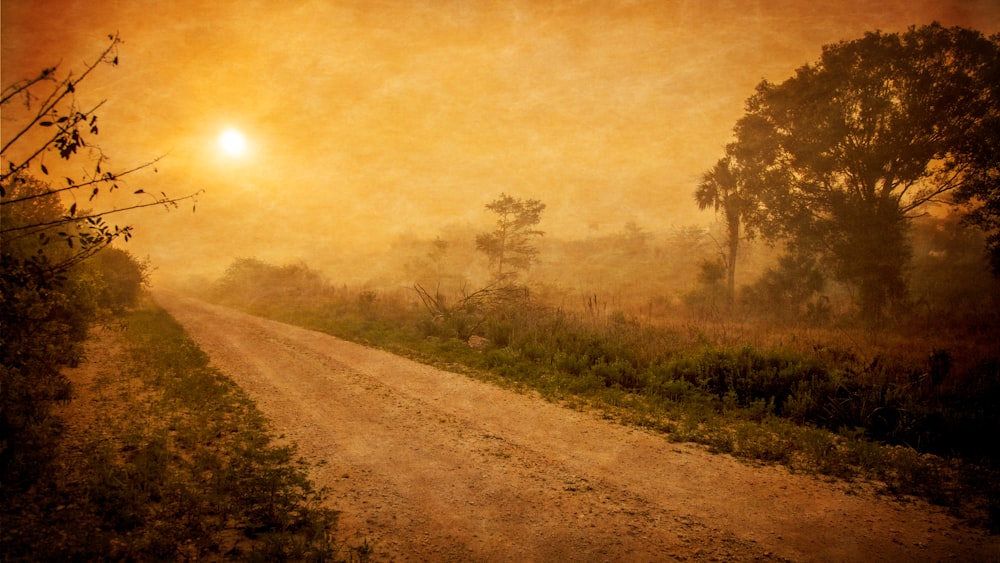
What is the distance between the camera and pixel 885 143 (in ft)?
67.7

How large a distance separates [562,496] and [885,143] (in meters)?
26.8

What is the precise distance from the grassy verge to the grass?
18.2 ft

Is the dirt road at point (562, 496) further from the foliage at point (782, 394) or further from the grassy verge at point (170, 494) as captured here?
the foliage at point (782, 394)

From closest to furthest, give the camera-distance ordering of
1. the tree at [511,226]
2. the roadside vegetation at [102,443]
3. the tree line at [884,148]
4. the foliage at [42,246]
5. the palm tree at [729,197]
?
the foliage at [42,246]
the roadside vegetation at [102,443]
the tree line at [884,148]
the palm tree at [729,197]
the tree at [511,226]

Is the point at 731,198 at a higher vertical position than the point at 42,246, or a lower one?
higher

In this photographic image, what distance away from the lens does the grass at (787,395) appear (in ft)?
18.7

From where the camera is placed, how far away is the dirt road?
3982 millimetres

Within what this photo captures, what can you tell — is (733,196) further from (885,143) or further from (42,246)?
(42,246)

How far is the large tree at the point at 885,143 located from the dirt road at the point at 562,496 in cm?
2103

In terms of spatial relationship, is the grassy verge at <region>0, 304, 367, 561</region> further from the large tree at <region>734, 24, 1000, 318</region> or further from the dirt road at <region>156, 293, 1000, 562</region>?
the large tree at <region>734, 24, 1000, 318</region>

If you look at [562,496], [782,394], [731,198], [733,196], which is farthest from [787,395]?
[731,198]

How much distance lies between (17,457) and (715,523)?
841 cm

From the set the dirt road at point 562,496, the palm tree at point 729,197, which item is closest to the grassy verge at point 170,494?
the dirt road at point 562,496

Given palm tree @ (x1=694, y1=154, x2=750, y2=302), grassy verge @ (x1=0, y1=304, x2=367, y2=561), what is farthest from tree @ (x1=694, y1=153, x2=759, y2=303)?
grassy verge @ (x1=0, y1=304, x2=367, y2=561)
